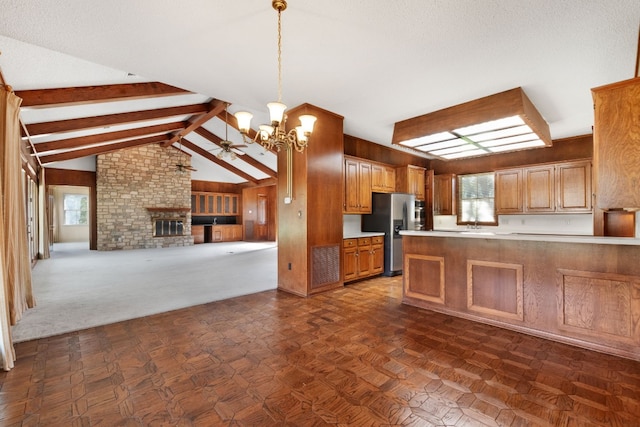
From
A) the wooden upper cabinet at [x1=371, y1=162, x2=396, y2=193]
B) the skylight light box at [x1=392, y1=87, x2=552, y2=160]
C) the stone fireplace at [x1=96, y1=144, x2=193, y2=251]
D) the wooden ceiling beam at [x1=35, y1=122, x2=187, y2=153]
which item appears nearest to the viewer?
the skylight light box at [x1=392, y1=87, x2=552, y2=160]

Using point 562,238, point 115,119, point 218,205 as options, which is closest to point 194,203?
point 218,205

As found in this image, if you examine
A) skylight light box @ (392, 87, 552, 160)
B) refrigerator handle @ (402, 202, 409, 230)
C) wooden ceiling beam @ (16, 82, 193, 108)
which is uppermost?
wooden ceiling beam @ (16, 82, 193, 108)

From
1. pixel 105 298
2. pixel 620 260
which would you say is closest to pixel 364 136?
pixel 620 260

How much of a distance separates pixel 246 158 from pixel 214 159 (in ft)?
6.56

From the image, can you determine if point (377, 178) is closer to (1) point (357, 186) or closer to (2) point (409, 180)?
(1) point (357, 186)

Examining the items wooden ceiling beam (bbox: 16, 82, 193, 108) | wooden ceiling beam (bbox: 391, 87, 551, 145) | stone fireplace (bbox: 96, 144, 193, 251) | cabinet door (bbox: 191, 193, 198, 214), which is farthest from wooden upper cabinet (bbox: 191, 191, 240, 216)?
wooden ceiling beam (bbox: 391, 87, 551, 145)

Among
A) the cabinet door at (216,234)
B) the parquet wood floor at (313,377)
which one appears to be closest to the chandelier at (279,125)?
the parquet wood floor at (313,377)

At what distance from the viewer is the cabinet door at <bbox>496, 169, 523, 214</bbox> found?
6.05 metres

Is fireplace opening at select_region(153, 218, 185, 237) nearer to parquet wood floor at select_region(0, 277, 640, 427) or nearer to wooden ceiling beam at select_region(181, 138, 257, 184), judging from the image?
wooden ceiling beam at select_region(181, 138, 257, 184)

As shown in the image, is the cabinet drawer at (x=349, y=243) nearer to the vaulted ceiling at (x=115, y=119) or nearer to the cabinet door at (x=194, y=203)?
the vaulted ceiling at (x=115, y=119)

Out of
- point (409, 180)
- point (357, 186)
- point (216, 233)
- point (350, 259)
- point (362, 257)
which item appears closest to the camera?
point (350, 259)

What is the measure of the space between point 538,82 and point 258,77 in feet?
10.9

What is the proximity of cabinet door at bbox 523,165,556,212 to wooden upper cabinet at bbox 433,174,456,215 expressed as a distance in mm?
1498

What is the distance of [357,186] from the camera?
212 inches
